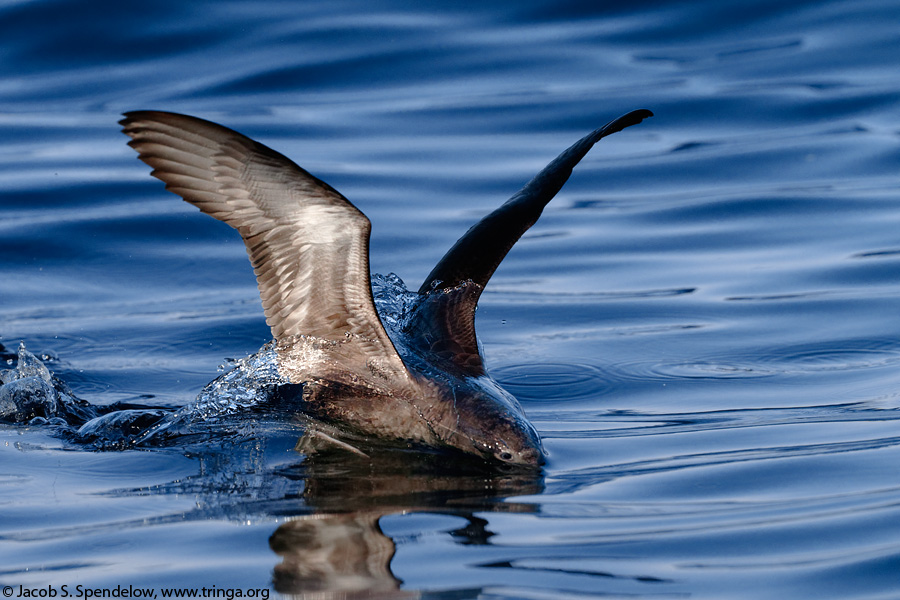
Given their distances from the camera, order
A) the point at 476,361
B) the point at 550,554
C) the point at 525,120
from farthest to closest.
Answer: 1. the point at 525,120
2. the point at 476,361
3. the point at 550,554

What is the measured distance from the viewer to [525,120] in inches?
502

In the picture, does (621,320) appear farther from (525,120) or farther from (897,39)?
(897,39)

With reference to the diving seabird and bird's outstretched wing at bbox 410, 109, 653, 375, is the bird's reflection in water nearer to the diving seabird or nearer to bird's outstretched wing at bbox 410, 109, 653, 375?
the diving seabird

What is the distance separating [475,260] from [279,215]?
144 cm

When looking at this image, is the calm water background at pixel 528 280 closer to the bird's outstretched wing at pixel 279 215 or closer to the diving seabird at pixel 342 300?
the diving seabird at pixel 342 300

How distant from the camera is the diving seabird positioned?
468 centimetres

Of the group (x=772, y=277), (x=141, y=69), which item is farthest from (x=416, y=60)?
(x=772, y=277)

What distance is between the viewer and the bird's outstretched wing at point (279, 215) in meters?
4.62

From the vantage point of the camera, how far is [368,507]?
4266 millimetres

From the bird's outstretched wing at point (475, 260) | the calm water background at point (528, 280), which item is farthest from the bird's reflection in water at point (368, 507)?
the bird's outstretched wing at point (475, 260)

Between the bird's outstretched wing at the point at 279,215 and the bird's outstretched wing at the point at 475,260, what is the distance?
64cm

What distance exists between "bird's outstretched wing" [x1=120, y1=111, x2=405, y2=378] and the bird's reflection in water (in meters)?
0.57

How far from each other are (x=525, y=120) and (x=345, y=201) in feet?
27.5

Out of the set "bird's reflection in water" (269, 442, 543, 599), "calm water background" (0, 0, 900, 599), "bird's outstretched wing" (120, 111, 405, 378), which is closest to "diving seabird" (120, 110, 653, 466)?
"bird's outstretched wing" (120, 111, 405, 378)
